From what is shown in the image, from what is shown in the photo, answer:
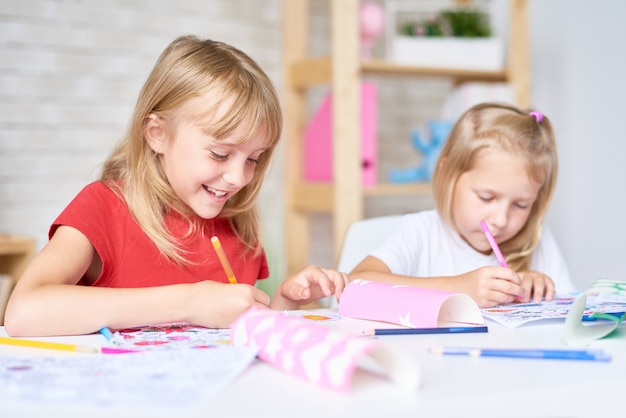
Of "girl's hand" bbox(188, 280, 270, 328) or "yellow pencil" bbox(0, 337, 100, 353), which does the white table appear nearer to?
"yellow pencil" bbox(0, 337, 100, 353)

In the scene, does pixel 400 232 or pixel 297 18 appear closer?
pixel 400 232

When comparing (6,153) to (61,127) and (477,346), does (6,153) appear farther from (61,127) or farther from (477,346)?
(477,346)

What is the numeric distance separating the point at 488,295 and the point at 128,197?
1.98ft

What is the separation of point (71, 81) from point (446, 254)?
163 centimetres

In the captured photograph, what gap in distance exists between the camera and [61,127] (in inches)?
103

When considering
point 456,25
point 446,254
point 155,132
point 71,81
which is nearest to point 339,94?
point 456,25

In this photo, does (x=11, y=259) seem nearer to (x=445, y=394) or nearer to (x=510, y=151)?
(x=510, y=151)

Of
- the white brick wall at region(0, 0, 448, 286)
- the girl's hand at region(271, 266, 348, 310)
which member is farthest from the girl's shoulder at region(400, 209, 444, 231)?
the white brick wall at region(0, 0, 448, 286)

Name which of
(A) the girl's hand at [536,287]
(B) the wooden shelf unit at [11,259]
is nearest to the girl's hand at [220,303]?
(A) the girl's hand at [536,287]

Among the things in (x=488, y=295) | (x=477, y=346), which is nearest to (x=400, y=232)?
(x=488, y=295)

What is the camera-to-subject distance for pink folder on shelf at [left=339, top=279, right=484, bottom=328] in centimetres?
96

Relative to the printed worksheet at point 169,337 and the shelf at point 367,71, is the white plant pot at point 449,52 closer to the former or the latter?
the shelf at point 367,71

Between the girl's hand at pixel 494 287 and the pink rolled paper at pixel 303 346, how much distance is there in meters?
0.47

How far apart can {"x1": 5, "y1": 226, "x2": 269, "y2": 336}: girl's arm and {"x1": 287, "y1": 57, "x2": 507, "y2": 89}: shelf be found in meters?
1.71
